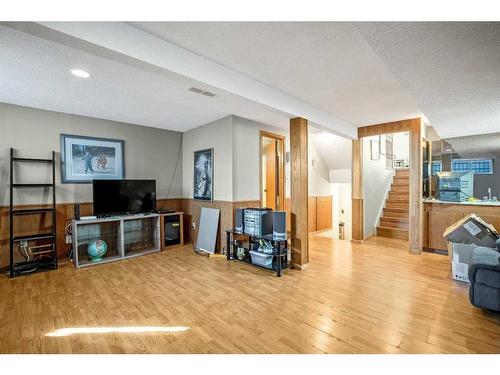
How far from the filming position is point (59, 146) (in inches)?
151

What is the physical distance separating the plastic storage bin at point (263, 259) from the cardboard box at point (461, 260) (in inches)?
91.7

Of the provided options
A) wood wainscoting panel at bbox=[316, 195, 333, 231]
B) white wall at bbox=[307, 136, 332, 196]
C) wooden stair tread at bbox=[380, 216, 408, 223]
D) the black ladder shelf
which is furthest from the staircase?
the black ladder shelf

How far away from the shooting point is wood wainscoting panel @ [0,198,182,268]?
3.41 meters

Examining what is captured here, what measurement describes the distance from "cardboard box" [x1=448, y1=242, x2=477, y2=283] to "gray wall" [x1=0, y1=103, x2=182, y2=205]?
485 centimetres

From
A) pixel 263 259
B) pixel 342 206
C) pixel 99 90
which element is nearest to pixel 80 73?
pixel 99 90

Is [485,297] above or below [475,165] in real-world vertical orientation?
below

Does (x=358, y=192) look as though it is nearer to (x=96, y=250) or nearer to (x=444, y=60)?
(x=444, y=60)

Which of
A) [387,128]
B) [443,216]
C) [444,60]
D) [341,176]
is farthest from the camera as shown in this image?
[341,176]

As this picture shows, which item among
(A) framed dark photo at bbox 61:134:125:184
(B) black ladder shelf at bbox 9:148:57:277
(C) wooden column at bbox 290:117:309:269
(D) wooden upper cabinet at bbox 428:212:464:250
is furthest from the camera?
(D) wooden upper cabinet at bbox 428:212:464:250

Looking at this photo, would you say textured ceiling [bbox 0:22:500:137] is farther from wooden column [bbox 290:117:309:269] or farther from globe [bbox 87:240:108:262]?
globe [bbox 87:240:108:262]

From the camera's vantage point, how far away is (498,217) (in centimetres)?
361

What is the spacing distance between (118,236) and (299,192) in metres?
3.27

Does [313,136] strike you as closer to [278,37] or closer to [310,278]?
[310,278]
